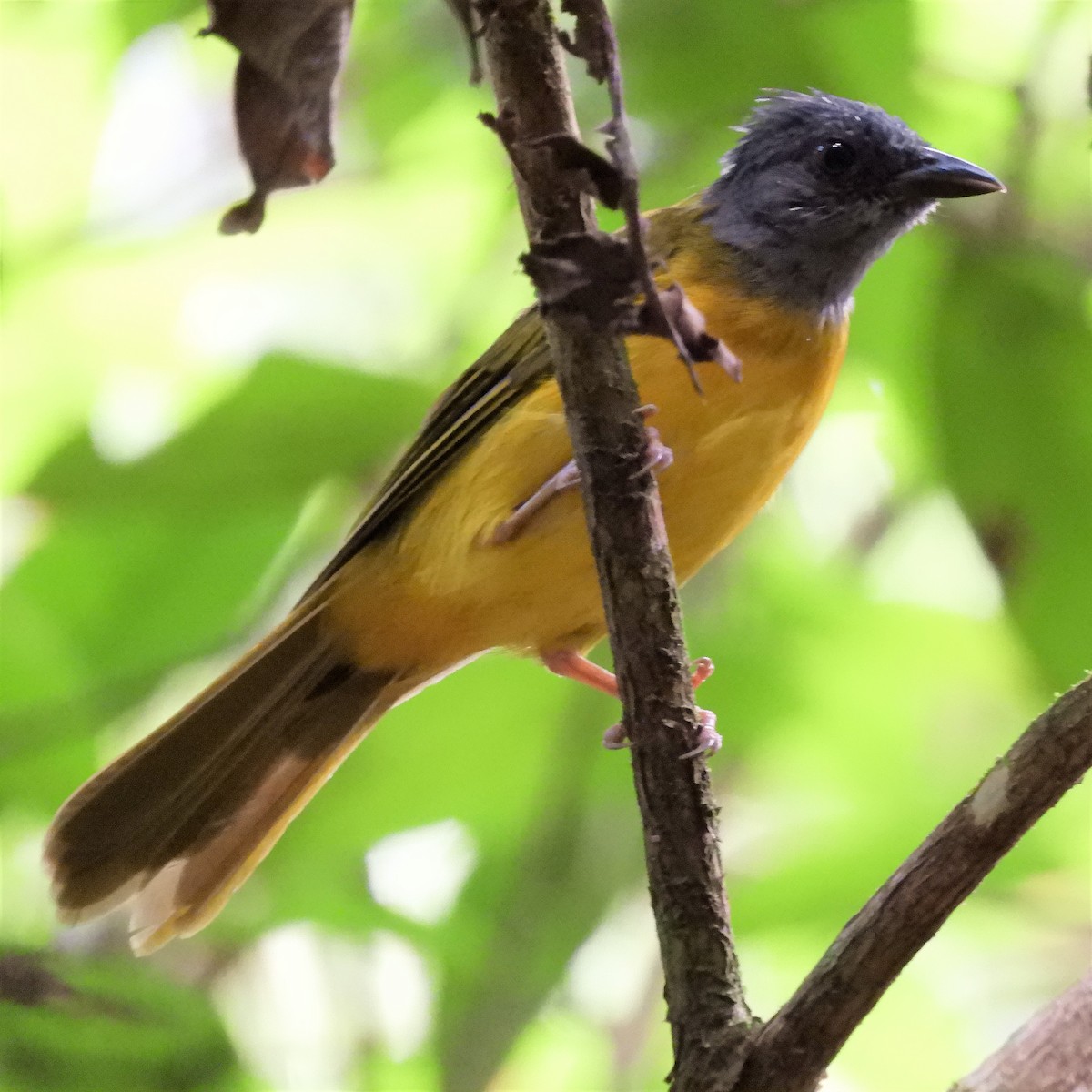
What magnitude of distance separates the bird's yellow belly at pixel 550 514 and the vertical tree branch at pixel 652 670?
910 mm

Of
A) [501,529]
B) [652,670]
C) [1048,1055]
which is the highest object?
[652,670]

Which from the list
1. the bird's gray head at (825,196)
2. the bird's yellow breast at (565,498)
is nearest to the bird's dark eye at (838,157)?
the bird's gray head at (825,196)

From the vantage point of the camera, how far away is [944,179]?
3.27 meters

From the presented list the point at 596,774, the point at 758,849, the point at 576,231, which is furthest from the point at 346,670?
the point at 576,231

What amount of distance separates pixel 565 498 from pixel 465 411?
0.29m

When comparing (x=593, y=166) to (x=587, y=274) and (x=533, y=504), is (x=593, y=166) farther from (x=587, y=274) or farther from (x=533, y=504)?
(x=533, y=504)

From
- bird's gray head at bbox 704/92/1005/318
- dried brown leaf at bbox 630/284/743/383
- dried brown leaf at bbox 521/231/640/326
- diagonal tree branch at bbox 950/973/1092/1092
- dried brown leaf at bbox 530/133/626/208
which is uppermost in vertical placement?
dried brown leaf at bbox 530/133/626/208

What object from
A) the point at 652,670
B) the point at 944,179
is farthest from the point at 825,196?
the point at 652,670

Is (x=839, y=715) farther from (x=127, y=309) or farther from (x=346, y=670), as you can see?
(x=127, y=309)

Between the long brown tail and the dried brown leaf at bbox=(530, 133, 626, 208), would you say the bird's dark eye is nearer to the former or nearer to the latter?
the long brown tail

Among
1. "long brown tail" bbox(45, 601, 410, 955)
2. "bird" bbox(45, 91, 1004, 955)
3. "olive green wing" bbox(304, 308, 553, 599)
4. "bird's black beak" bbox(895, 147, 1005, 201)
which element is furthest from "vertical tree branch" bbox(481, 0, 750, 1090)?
"bird's black beak" bbox(895, 147, 1005, 201)

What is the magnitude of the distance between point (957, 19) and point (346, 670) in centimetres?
211

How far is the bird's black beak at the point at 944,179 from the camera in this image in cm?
319

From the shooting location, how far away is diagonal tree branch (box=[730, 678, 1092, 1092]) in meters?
1.69
